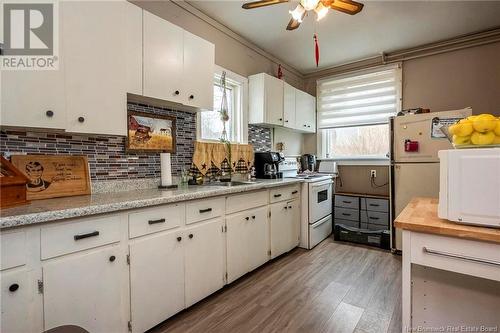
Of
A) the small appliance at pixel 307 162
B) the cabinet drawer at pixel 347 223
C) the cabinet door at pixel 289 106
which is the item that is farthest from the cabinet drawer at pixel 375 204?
the cabinet door at pixel 289 106

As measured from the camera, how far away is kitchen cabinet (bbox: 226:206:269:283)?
2.19m

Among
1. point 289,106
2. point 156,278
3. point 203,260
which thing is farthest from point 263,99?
point 156,278

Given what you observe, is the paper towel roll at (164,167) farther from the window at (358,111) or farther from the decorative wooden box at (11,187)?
the window at (358,111)

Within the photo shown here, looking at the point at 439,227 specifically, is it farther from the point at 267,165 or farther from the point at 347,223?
the point at 347,223

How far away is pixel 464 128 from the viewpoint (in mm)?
1047

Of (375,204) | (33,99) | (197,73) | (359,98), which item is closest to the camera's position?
(33,99)

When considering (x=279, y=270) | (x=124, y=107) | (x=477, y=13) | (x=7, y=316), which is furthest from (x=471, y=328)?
(x=477, y=13)

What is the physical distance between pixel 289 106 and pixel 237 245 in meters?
2.15

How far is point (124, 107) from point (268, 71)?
2.45 metres

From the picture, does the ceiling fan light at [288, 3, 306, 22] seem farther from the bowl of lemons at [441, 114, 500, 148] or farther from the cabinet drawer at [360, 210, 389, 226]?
the cabinet drawer at [360, 210, 389, 226]

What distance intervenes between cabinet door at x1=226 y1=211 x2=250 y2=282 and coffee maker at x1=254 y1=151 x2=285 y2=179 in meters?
0.94

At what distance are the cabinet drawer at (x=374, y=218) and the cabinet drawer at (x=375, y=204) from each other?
0.18ft

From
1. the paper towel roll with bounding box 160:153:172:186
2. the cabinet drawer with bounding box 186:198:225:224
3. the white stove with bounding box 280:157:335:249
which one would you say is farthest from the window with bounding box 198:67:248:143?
→ the cabinet drawer with bounding box 186:198:225:224

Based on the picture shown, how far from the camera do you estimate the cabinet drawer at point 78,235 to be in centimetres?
118
